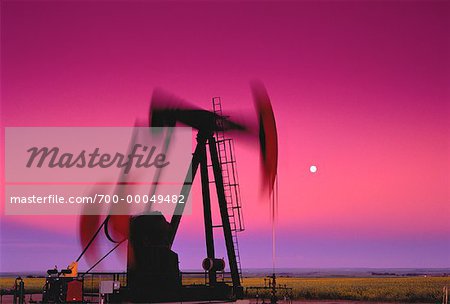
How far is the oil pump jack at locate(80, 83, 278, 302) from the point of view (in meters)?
15.6

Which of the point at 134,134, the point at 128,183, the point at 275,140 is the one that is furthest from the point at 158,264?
the point at 275,140

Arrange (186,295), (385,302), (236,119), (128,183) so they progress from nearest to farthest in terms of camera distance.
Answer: (128,183) < (186,295) < (236,119) < (385,302)

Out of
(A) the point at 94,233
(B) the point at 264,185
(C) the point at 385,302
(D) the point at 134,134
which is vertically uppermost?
(D) the point at 134,134

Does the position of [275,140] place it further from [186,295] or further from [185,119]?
[186,295]

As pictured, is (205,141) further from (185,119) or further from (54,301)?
(54,301)

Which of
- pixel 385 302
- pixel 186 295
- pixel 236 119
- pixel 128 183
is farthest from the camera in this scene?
pixel 385 302

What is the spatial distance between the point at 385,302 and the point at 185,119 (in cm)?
1903

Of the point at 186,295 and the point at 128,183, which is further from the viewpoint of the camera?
the point at 186,295

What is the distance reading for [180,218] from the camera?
16.8m

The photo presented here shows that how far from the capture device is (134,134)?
15.2m

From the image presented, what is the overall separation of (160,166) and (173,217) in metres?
1.62

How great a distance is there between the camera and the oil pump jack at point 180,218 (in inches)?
612

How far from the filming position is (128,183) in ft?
49.3

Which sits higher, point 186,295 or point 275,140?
point 275,140
